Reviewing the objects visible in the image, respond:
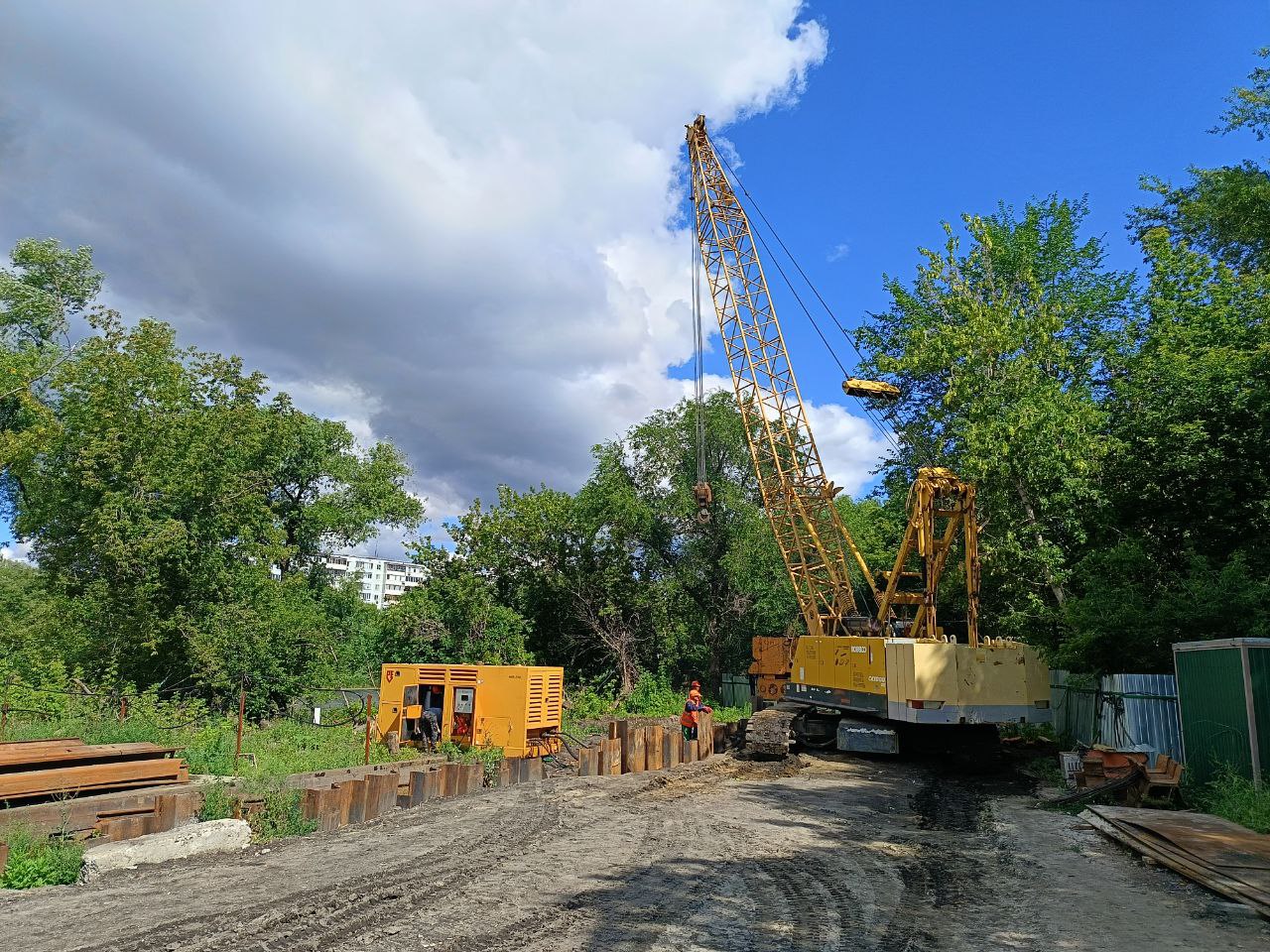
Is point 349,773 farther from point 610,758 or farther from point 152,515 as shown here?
point 152,515

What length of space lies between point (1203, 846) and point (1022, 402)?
15.2 metres

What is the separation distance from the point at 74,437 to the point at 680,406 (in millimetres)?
26730

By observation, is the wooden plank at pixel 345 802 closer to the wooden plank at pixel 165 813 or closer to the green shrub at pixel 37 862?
the wooden plank at pixel 165 813

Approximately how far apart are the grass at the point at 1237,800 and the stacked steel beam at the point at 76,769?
12565 millimetres

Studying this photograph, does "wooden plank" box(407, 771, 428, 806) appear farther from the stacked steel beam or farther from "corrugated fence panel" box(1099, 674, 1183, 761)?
"corrugated fence panel" box(1099, 674, 1183, 761)

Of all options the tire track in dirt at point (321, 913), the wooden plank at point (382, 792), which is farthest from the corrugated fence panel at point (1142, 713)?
the wooden plank at point (382, 792)

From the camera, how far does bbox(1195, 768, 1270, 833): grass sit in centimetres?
850

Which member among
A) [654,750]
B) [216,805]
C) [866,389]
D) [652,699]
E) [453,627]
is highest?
[866,389]

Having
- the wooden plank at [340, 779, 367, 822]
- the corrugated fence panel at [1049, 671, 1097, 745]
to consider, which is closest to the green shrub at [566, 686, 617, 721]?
the corrugated fence panel at [1049, 671, 1097, 745]

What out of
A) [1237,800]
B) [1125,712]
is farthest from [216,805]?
[1125,712]

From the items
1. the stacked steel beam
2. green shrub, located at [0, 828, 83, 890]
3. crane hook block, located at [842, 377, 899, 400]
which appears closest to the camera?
green shrub, located at [0, 828, 83, 890]

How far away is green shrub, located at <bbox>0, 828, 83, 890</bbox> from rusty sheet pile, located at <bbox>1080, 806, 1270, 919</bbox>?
10357 millimetres

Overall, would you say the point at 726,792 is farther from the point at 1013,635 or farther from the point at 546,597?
the point at 546,597

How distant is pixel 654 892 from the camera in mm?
7289
